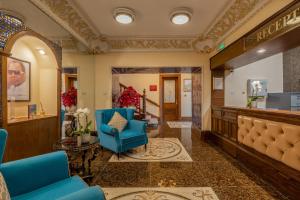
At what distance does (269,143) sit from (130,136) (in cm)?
225

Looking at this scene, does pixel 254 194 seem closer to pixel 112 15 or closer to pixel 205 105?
pixel 205 105

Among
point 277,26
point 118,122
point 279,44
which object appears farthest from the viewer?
point 118,122

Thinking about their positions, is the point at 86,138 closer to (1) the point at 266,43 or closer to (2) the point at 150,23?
(2) the point at 150,23

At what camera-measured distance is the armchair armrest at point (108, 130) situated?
3.03 meters

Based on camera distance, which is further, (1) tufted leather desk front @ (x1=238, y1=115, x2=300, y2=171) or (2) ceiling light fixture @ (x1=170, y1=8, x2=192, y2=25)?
(2) ceiling light fixture @ (x1=170, y1=8, x2=192, y2=25)

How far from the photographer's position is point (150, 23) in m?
3.51

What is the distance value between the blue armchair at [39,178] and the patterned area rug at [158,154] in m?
1.63

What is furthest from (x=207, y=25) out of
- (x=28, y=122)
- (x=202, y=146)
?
(x=28, y=122)

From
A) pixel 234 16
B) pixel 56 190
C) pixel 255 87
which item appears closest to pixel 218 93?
pixel 255 87

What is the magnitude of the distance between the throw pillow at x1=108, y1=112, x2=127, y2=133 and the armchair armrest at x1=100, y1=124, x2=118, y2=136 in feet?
0.56

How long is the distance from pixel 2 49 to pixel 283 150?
3.76 metres

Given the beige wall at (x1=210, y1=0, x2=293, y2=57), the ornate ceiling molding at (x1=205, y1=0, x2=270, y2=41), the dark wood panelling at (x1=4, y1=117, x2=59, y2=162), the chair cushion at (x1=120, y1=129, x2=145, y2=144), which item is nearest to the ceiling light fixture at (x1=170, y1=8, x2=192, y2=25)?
the ornate ceiling molding at (x1=205, y1=0, x2=270, y2=41)

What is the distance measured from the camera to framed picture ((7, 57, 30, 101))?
2655 millimetres

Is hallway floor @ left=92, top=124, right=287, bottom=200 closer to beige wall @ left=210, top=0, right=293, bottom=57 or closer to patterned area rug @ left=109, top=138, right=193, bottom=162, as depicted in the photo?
patterned area rug @ left=109, top=138, right=193, bottom=162
